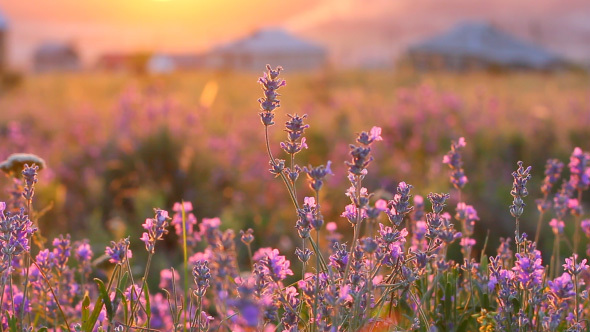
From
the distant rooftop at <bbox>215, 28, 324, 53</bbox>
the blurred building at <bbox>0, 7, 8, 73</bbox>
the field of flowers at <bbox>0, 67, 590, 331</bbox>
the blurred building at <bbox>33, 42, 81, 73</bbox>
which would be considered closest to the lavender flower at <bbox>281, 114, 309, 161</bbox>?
the field of flowers at <bbox>0, 67, 590, 331</bbox>

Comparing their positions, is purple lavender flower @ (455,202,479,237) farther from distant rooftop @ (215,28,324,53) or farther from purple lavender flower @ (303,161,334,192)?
distant rooftop @ (215,28,324,53)

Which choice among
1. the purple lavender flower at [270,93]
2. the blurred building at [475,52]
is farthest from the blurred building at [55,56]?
the purple lavender flower at [270,93]

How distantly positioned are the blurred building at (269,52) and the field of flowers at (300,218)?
47.4 m

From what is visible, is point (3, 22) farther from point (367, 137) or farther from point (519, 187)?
point (367, 137)

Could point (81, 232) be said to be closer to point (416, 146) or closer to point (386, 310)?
point (416, 146)

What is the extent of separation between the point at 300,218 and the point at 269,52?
6072 centimetres

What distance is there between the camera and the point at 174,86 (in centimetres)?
2314

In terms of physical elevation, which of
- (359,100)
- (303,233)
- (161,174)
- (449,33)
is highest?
(449,33)

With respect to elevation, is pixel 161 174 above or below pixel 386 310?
above

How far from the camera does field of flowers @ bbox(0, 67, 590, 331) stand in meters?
1.58

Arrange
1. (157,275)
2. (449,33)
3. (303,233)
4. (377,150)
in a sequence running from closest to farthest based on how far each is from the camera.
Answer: (303,233)
(157,275)
(377,150)
(449,33)

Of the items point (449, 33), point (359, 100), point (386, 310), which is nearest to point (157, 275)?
point (386, 310)

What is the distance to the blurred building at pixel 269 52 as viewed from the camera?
5888cm

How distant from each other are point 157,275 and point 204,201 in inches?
55.9
